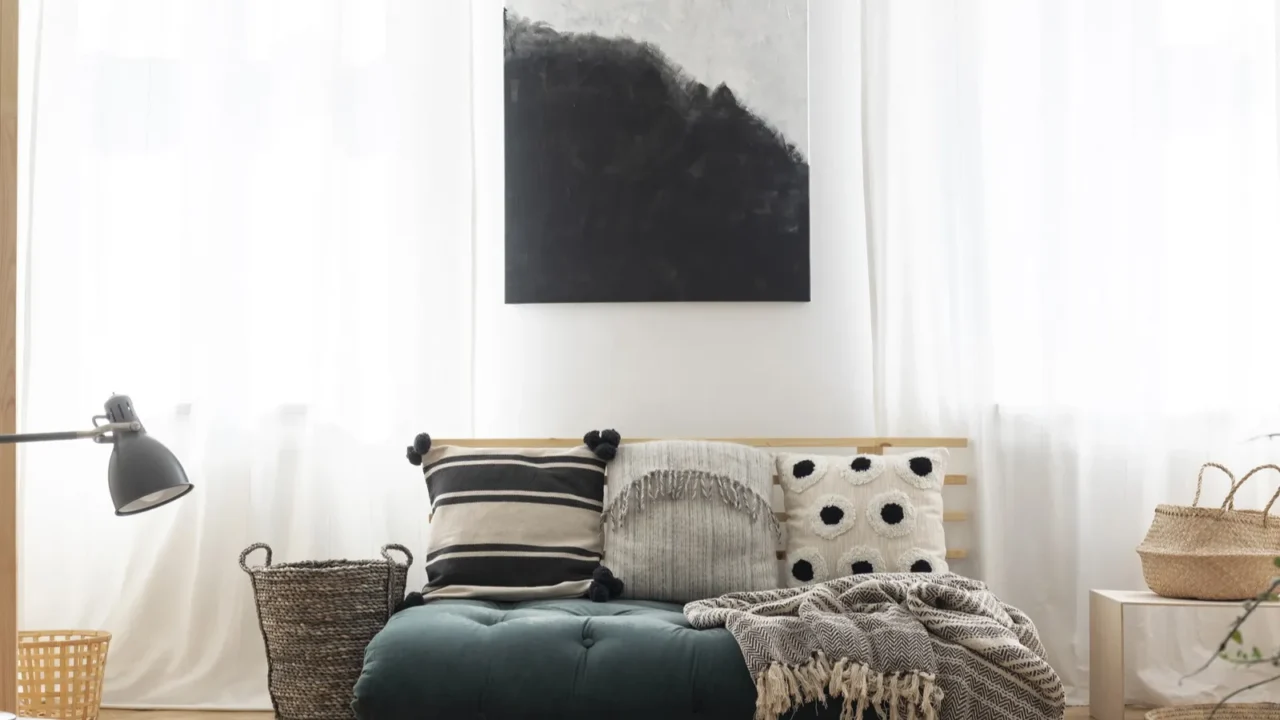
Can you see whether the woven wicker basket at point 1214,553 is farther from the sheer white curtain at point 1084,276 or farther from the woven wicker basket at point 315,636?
the woven wicker basket at point 315,636

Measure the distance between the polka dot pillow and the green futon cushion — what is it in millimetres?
577

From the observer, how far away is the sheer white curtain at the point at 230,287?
288 centimetres

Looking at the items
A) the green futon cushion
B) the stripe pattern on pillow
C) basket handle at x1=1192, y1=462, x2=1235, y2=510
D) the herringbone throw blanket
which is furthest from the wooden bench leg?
the stripe pattern on pillow

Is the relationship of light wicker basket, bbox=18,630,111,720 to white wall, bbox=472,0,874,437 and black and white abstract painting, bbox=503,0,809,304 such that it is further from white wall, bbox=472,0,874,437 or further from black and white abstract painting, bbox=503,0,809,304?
black and white abstract painting, bbox=503,0,809,304

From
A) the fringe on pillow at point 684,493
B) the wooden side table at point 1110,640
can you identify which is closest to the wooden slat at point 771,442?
the fringe on pillow at point 684,493

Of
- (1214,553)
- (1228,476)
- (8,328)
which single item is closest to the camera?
(8,328)

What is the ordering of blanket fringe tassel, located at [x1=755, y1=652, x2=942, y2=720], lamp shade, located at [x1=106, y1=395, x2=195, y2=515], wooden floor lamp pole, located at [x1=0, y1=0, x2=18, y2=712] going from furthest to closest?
1. blanket fringe tassel, located at [x1=755, y1=652, x2=942, y2=720]
2. wooden floor lamp pole, located at [x1=0, y1=0, x2=18, y2=712]
3. lamp shade, located at [x1=106, y1=395, x2=195, y2=515]

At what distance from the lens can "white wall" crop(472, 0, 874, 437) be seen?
9.61 feet

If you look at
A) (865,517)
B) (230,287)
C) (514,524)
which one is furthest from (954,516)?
(230,287)

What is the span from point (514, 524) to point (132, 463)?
1.41 metres

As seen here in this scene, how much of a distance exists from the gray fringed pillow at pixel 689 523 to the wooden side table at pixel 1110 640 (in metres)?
0.83

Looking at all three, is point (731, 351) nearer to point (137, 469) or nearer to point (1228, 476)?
point (1228, 476)

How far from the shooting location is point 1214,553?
8.00ft

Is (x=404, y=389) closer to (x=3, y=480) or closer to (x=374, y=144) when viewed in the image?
(x=374, y=144)
